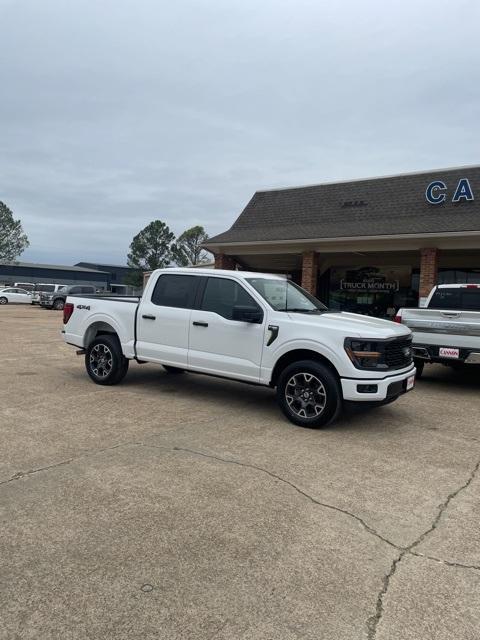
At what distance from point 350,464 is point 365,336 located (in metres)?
1.57

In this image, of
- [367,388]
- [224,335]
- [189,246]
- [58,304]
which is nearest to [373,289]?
[224,335]

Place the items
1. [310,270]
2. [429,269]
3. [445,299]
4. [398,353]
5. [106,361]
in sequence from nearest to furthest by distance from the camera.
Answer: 1. [398,353]
2. [106,361]
3. [445,299]
4. [429,269]
5. [310,270]

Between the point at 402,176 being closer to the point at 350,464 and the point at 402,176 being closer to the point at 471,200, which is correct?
the point at 471,200

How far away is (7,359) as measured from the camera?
34.2 feet

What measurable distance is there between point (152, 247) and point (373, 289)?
5481cm

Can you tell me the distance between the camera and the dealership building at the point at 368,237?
1567cm

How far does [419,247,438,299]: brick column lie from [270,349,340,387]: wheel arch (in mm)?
10546

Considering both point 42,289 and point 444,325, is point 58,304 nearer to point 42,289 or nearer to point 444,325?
point 42,289

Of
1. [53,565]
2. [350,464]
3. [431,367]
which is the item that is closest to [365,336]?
[350,464]

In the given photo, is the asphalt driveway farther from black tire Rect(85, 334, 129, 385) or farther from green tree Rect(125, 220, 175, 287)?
green tree Rect(125, 220, 175, 287)

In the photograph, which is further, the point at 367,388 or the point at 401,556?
the point at 367,388

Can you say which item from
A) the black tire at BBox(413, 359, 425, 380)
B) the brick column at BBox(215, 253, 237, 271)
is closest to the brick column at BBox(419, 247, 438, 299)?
the black tire at BBox(413, 359, 425, 380)

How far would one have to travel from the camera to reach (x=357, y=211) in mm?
18219

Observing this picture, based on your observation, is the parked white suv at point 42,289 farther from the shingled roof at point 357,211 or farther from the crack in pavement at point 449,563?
the crack in pavement at point 449,563
